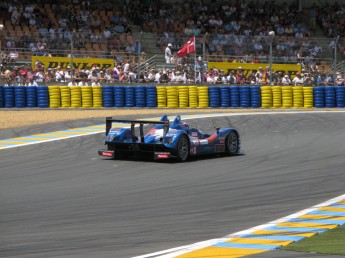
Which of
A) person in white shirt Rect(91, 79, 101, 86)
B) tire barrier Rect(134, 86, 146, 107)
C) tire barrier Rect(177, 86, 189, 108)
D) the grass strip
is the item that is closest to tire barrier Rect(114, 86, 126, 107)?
tire barrier Rect(134, 86, 146, 107)

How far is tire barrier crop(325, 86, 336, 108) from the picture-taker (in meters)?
29.8

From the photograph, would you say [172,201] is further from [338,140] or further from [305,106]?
[305,106]

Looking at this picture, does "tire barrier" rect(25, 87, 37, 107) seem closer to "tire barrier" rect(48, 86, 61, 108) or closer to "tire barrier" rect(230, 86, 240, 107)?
"tire barrier" rect(48, 86, 61, 108)

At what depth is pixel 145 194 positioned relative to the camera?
11.4m

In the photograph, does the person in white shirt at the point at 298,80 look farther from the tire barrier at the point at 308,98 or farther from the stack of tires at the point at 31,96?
the stack of tires at the point at 31,96

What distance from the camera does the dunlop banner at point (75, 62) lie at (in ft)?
98.7

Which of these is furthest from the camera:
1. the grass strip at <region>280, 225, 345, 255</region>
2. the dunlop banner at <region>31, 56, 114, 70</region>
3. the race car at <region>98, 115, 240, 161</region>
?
the dunlop banner at <region>31, 56, 114, 70</region>

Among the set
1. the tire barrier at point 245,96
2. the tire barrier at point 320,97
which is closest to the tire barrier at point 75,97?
the tire barrier at point 245,96

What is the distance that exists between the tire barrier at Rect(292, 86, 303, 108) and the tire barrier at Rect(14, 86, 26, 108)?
9917 mm

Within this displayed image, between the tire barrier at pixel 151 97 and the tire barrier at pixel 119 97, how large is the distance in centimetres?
86

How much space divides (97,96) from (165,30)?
947 cm

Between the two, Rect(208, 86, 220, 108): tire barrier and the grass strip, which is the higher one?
Rect(208, 86, 220, 108): tire barrier

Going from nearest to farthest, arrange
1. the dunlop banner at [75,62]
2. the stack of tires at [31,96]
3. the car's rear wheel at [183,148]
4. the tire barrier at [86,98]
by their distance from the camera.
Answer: the car's rear wheel at [183,148] < the stack of tires at [31,96] < the tire barrier at [86,98] < the dunlop banner at [75,62]

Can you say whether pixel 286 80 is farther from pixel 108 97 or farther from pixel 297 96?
pixel 108 97
